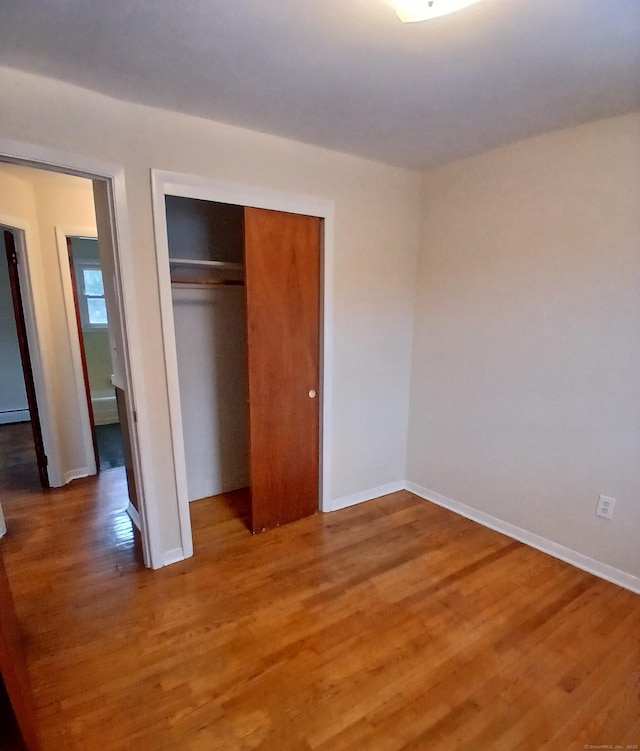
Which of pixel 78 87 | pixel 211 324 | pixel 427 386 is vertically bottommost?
pixel 427 386

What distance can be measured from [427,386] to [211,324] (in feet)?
5.71

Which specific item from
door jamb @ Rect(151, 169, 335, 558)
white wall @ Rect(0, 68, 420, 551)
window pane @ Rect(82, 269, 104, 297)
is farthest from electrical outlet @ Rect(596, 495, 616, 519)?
window pane @ Rect(82, 269, 104, 297)

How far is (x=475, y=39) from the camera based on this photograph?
1442 millimetres

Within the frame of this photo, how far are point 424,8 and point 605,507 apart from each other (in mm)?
2484

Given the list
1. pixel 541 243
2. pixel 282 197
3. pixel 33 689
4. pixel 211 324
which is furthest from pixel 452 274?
pixel 33 689

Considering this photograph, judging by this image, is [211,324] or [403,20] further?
[211,324]

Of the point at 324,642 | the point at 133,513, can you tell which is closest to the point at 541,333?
the point at 324,642

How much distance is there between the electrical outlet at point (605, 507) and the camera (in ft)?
7.32

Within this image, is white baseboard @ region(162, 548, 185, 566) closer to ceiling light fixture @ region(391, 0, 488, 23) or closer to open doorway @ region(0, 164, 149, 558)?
open doorway @ region(0, 164, 149, 558)

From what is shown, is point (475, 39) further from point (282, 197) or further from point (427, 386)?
point (427, 386)

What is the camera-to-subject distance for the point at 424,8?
3.92 feet

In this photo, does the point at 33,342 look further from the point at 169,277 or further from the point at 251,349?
the point at 251,349

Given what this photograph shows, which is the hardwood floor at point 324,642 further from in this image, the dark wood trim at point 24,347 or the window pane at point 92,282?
the window pane at point 92,282

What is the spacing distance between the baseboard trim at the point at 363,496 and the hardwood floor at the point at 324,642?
1.06 ft
